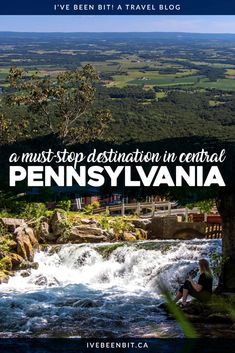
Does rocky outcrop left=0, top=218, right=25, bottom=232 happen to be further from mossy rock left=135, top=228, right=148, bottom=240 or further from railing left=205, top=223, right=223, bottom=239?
railing left=205, top=223, right=223, bottom=239

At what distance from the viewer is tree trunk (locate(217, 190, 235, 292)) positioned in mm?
9844

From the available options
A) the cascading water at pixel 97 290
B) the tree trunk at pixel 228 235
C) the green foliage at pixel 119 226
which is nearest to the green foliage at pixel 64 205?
the green foliage at pixel 119 226

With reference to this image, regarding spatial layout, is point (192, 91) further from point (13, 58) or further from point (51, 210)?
point (51, 210)

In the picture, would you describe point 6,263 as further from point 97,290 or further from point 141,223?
point 141,223

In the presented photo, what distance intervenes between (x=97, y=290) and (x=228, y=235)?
3.25 metres

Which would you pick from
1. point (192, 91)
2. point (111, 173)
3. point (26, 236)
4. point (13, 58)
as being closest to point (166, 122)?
point (192, 91)

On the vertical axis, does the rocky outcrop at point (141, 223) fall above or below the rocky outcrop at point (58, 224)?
below

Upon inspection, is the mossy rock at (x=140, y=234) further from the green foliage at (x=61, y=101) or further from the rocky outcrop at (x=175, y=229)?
the green foliage at (x=61, y=101)

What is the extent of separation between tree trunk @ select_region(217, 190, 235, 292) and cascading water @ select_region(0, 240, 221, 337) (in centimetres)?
129

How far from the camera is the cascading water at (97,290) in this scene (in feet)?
29.3

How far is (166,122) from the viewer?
25.8 m

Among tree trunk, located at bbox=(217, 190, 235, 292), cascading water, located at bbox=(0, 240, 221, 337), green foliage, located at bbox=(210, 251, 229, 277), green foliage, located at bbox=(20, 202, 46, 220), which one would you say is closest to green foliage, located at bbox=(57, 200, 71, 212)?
green foliage, located at bbox=(20, 202, 46, 220)

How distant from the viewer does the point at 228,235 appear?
10086 mm

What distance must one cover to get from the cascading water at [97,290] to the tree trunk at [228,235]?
1293 mm
